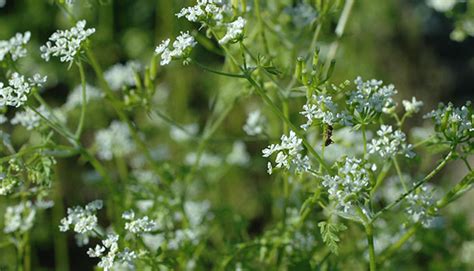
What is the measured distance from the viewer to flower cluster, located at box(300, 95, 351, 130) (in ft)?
7.80

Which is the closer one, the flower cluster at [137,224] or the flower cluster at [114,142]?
the flower cluster at [137,224]

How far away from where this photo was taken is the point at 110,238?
8.30ft

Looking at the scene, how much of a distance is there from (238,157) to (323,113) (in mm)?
2445

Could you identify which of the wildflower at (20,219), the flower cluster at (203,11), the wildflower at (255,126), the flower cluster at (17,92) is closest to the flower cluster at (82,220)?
the flower cluster at (17,92)

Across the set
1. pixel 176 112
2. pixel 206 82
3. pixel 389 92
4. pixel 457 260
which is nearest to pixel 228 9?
pixel 389 92

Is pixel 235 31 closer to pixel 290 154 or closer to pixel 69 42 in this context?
pixel 290 154

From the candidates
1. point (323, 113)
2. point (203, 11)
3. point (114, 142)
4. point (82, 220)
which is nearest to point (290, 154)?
point (323, 113)

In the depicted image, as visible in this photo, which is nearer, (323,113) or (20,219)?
(323,113)

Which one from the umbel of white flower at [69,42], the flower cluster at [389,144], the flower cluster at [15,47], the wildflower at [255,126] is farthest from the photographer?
the wildflower at [255,126]

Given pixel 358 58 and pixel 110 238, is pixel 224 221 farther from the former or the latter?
pixel 358 58

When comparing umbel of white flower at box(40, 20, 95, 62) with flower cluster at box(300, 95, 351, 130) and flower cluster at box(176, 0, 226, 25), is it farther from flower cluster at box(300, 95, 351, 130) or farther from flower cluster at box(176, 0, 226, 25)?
flower cluster at box(300, 95, 351, 130)

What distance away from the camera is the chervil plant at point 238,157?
8.20 feet

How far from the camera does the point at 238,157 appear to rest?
4.79 m

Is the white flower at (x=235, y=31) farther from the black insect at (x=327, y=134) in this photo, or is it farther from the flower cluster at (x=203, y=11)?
the black insect at (x=327, y=134)
